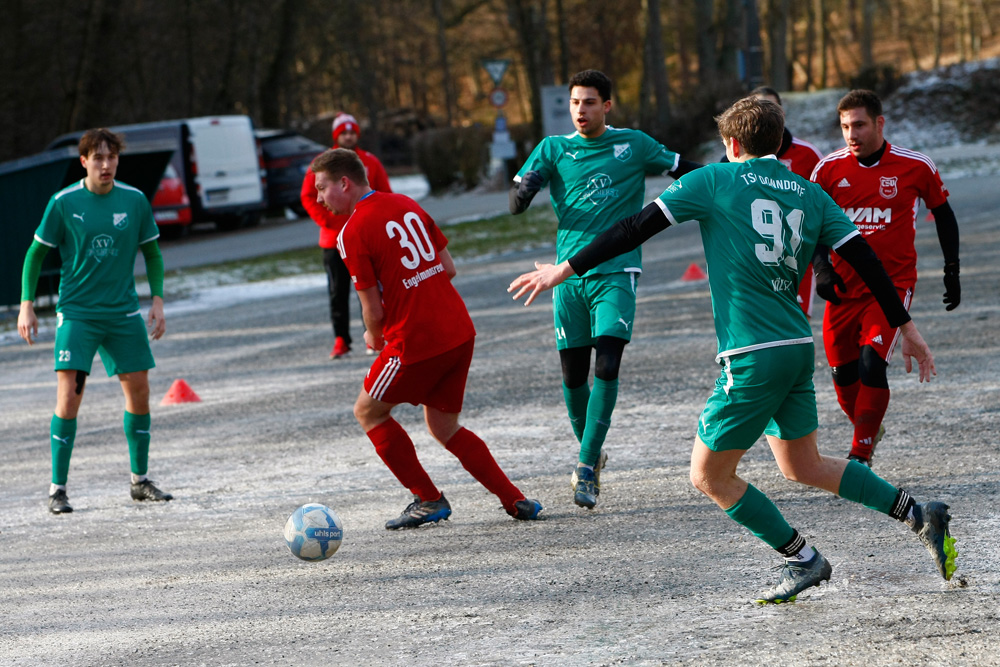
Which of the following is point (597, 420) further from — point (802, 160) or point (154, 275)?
point (154, 275)

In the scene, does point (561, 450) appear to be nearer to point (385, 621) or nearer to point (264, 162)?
point (385, 621)

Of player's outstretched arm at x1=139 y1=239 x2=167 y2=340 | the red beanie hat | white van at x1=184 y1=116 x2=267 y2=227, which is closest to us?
player's outstretched arm at x1=139 y1=239 x2=167 y2=340

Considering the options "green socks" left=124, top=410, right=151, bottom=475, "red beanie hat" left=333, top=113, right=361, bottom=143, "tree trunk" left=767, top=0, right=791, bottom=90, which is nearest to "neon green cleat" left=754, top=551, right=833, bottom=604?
"green socks" left=124, top=410, right=151, bottom=475

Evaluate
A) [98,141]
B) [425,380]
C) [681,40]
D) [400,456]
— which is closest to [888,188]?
[425,380]

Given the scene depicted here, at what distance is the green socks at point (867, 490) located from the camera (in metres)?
4.15

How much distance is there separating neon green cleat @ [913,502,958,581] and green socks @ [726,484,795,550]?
0.48 metres

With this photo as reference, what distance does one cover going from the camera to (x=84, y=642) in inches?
169

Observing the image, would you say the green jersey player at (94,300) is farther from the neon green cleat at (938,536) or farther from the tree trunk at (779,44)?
the tree trunk at (779,44)

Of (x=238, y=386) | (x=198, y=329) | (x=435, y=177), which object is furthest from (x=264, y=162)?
(x=238, y=386)

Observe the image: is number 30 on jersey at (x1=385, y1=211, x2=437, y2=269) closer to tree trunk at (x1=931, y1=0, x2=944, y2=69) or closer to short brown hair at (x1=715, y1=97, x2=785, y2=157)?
short brown hair at (x1=715, y1=97, x2=785, y2=157)

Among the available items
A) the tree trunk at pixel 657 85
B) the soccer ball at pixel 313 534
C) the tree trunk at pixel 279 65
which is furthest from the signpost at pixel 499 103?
the soccer ball at pixel 313 534

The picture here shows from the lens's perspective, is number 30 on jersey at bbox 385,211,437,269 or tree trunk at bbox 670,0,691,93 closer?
number 30 on jersey at bbox 385,211,437,269

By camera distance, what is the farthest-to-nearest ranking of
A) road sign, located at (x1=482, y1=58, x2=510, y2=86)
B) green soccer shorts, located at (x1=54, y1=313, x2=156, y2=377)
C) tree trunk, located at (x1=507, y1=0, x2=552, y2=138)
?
tree trunk, located at (x1=507, y1=0, x2=552, y2=138)
road sign, located at (x1=482, y1=58, x2=510, y2=86)
green soccer shorts, located at (x1=54, y1=313, x2=156, y2=377)

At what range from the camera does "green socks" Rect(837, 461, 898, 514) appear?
13.6 ft
